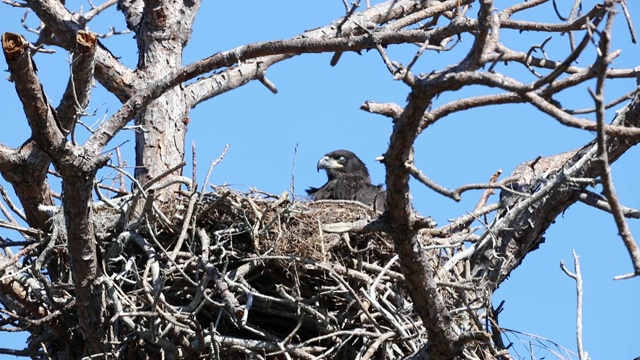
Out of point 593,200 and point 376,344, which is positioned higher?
point 593,200

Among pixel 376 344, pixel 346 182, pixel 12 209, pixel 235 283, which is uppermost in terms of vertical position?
pixel 346 182

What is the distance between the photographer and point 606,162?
3822mm

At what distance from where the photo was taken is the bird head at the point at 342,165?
986 cm

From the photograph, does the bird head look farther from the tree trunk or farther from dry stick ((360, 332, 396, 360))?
dry stick ((360, 332, 396, 360))

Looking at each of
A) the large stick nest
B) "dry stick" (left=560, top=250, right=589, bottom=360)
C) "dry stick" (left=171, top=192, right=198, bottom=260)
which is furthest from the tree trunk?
"dry stick" (left=560, top=250, right=589, bottom=360)

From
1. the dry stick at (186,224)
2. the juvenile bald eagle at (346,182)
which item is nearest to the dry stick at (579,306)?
the dry stick at (186,224)

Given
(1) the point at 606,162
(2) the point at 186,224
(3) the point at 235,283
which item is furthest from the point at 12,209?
(1) the point at 606,162

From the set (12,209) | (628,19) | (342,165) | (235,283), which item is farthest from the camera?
(342,165)

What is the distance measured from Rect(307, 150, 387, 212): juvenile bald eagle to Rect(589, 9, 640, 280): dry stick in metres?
4.91

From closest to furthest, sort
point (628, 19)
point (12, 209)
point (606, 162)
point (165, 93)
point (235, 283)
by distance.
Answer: point (606, 162)
point (628, 19)
point (235, 283)
point (12, 209)
point (165, 93)

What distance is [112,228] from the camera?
7.21 metres

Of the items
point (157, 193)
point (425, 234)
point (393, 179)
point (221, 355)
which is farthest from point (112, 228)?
point (393, 179)

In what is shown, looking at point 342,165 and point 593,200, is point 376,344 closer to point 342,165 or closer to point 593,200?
point 593,200

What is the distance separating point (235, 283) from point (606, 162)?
10.6ft
